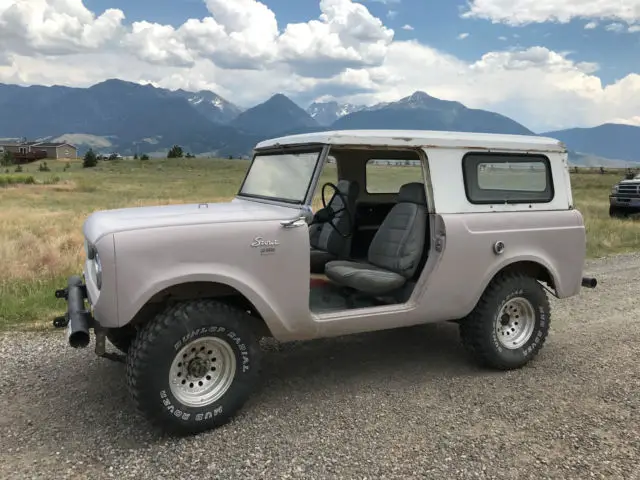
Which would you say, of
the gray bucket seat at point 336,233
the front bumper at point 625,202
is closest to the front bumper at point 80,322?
the gray bucket seat at point 336,233

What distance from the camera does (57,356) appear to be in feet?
17.6

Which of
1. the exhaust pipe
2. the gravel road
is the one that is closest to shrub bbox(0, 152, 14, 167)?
the gravel road

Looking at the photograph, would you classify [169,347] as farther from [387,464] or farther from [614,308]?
[614,308]

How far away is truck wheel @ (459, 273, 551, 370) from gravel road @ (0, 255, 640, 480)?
Result: 17cm

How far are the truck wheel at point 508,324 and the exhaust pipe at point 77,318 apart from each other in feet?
10.6

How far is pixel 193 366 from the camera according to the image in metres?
3.97

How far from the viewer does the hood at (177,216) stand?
3.77 metres

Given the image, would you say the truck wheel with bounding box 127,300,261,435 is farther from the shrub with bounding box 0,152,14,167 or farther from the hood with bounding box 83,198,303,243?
the shrub with bounding box 0,152,14,167

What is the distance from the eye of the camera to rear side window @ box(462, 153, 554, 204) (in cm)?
500

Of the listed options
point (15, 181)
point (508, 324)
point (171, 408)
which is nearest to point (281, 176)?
point (171, 408)

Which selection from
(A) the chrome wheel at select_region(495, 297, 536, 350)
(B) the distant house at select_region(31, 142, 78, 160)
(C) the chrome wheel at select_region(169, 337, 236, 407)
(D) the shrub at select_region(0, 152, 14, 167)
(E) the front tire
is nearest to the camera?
(C) the chrome wheel at select_region(169, 337, 236, 407)

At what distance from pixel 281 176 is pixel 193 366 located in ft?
6.13

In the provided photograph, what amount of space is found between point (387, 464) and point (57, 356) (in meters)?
3.44

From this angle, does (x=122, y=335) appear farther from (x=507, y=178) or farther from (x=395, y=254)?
(x=507, y=178)
